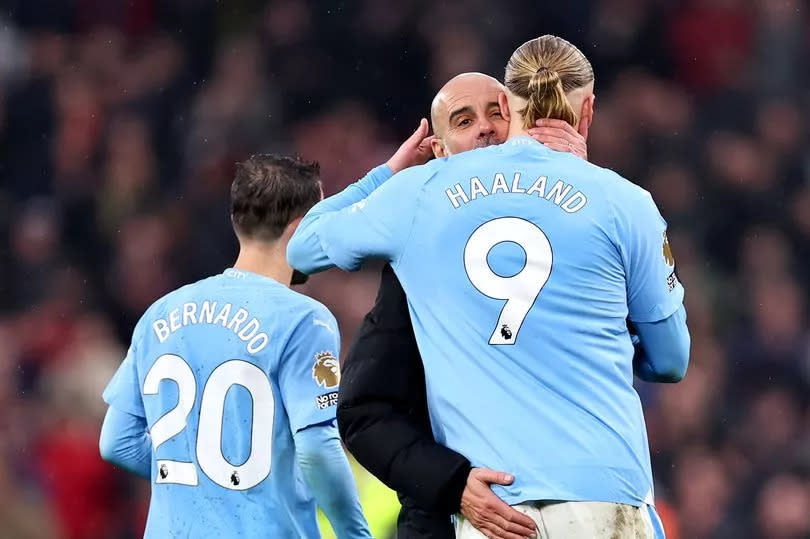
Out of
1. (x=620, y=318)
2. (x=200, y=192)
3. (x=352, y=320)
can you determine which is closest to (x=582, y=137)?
(x=620, y=318)

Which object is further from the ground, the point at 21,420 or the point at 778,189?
the point at 778,189

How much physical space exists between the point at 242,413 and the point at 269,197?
0.57 meters

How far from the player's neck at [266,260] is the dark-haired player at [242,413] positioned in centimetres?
6

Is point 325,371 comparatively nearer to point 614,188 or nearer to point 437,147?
point 437,147

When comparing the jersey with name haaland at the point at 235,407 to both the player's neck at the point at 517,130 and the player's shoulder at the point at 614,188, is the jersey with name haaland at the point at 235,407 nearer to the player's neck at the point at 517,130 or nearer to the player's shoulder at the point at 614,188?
the player's neck at the point at 517,130

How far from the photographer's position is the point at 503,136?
3611 mm

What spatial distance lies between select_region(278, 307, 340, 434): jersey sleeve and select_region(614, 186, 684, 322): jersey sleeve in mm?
764

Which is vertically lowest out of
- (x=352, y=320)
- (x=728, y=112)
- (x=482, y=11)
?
(x=352, y=320)

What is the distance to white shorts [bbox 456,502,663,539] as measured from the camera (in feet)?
9.09

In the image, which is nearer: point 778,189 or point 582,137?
point 582,137

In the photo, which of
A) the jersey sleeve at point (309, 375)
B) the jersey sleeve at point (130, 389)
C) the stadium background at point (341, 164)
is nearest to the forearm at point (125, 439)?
the jersey sleeve at point (130, 389)

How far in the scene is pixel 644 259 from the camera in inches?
115

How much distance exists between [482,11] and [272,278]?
22.2 ft

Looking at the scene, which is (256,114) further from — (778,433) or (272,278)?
(272,278)
